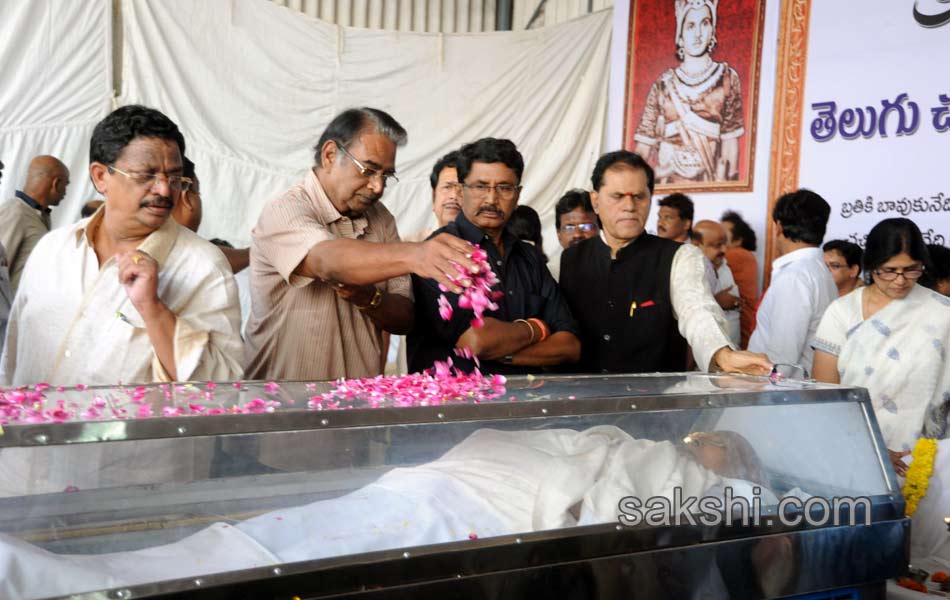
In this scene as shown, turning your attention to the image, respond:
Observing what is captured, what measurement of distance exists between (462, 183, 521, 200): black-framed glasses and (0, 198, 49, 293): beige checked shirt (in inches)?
116

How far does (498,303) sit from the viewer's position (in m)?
3.04

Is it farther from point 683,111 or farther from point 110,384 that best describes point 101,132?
point 683,111

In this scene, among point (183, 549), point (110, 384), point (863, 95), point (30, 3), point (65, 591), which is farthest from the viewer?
point (30, 3)

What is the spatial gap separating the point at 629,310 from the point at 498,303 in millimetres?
504

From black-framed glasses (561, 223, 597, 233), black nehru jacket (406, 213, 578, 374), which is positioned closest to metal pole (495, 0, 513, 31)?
black-framed glasses (561, 223, 597, 233)

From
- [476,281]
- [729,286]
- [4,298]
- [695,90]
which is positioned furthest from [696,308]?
[695,90]

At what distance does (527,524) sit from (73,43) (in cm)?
624

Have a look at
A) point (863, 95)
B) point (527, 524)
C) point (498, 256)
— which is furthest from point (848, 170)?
point (527, 524)

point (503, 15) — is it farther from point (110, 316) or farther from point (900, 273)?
point (110, 316)

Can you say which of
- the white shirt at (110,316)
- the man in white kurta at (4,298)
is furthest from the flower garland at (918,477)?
the man in white kurta at (4,298)

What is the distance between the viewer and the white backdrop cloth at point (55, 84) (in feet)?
21.5

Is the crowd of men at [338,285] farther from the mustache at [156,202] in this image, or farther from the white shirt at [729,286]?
the white shirt at [729,286]

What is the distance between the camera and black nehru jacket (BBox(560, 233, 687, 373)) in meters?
3.22

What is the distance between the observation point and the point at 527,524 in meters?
1.94
